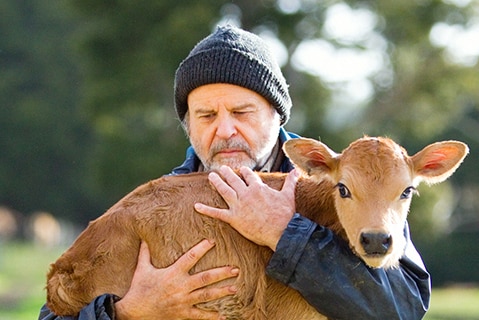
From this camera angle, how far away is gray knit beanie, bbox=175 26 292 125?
589 cm

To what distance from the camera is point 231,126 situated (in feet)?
19.3

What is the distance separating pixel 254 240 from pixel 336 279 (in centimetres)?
53

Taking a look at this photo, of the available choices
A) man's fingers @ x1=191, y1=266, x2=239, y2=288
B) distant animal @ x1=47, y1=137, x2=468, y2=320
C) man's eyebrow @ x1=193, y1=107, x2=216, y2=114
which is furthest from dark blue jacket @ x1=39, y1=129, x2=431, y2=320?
man's eyebrow @ x1=193, y1=107, x2=216, y2=114

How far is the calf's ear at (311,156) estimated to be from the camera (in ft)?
18.3

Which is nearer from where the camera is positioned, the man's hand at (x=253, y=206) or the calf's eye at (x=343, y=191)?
the man's hand at (x=253, y=206)

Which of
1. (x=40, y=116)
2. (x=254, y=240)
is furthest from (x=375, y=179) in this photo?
(x=40, y=116)

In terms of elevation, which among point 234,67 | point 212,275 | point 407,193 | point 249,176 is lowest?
point 212,275

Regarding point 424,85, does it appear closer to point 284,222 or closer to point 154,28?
point 154,28

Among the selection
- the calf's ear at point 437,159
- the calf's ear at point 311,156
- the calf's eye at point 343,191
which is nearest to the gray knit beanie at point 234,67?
the calf's ear at point 311,156

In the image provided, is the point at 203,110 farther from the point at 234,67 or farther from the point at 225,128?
the point at 234,67

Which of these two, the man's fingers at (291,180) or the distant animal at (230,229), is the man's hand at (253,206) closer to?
the man's fingers at (291,180)

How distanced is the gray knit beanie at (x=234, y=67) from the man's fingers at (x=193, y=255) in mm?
1104

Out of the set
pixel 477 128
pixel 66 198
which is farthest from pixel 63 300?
pixel 66 198

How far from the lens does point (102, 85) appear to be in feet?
103
